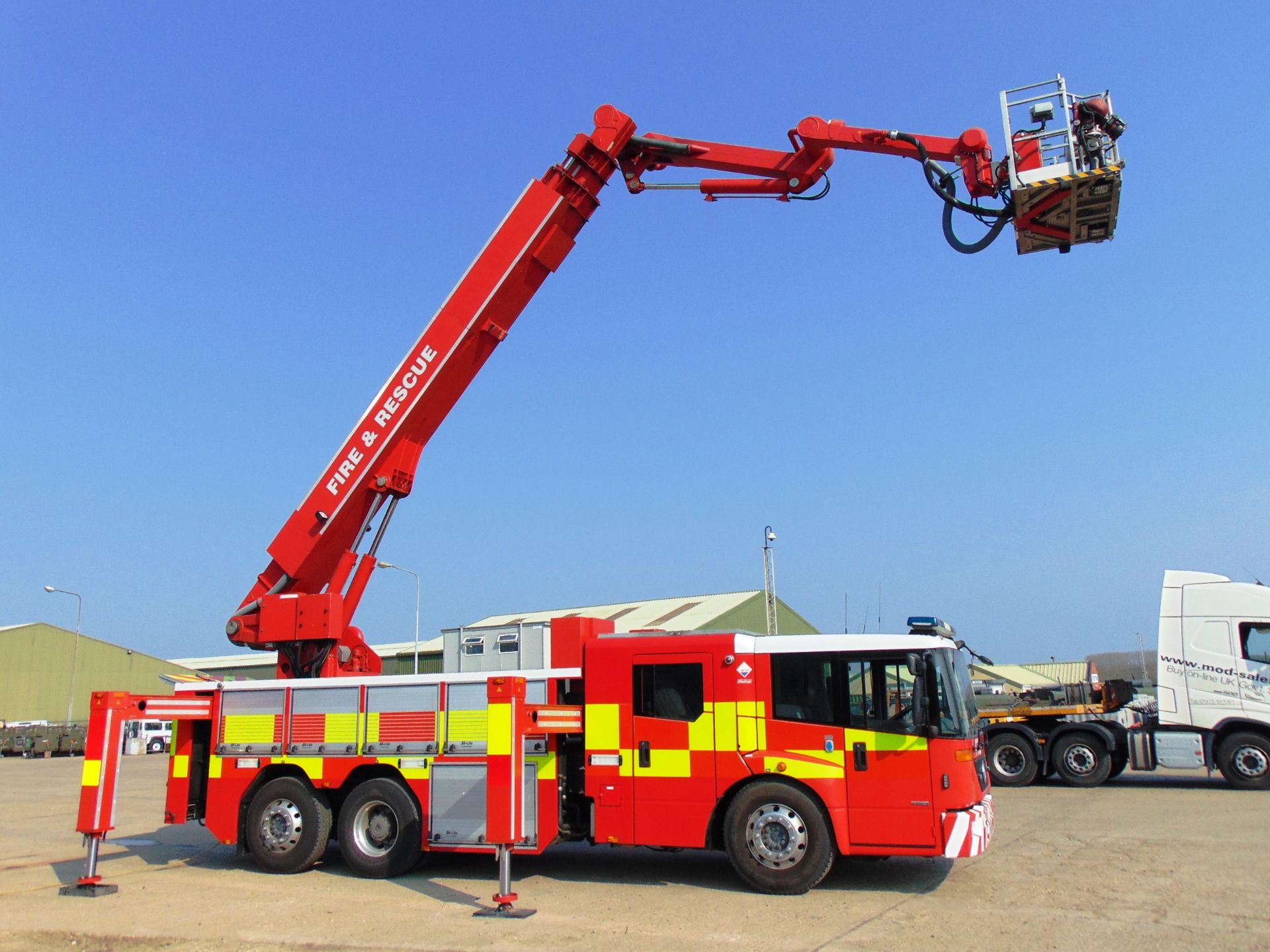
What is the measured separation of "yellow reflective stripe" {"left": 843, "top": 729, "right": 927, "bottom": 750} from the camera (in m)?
9.12

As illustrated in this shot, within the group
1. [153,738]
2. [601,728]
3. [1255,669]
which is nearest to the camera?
[601,728]

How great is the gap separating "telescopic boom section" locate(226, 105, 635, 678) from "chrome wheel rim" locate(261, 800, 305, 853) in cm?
171

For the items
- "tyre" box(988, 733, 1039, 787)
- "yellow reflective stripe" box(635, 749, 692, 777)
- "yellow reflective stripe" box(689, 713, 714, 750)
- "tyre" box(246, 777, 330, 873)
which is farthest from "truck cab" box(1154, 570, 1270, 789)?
"tyre" box(246, 777, 330, 873)

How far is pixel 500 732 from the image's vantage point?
9250 mm

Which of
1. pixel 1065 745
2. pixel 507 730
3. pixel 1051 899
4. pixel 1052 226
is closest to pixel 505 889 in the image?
pixel 507 730

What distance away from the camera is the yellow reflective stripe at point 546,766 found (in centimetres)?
1012

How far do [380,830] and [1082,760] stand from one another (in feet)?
44.0

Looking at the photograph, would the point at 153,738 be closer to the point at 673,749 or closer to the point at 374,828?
the point at 374,828

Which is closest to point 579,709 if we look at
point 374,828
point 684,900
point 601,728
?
point 601,728

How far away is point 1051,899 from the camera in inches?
339

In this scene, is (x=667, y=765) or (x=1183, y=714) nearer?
(x=667, y=765)

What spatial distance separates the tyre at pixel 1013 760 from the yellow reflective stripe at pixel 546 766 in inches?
452

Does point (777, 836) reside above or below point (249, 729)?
below

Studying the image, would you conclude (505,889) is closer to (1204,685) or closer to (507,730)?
(507,730)
